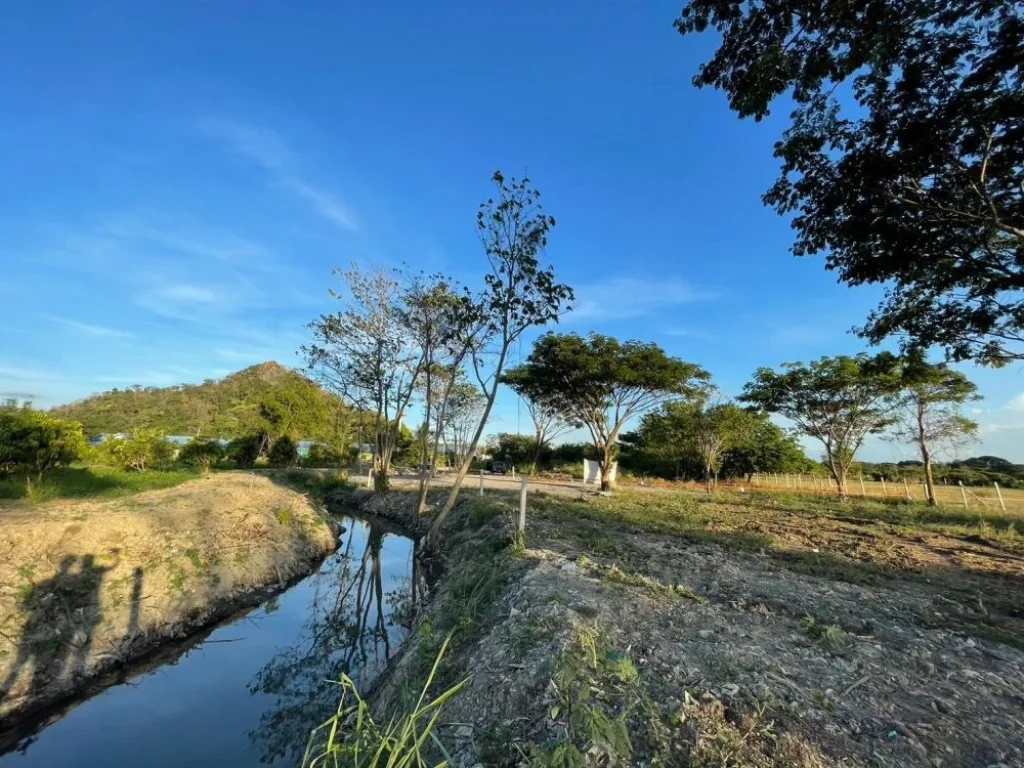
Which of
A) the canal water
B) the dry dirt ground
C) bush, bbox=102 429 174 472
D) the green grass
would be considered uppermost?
bush, bbox=102 429 174 472

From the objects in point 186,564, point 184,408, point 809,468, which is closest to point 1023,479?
point 809,468

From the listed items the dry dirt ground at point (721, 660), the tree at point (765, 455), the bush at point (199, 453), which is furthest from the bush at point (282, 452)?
the tree at point (765, 455)

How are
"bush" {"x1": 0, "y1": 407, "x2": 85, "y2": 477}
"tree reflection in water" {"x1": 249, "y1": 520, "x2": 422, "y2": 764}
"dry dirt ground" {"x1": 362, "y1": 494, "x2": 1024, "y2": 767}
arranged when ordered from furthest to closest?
"bush" {"x1": 0, "y1": 407, "x2": 85, "y2": 477} → "tree reflection in water" {"x1": 249, "y1": 520, "x2": 422, "y2": 764} → "dry dirt ground" {"x1": 362, "y1": 494, "x2": 1024, "y2": 767}

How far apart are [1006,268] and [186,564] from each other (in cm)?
1363

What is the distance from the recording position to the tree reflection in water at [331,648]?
4.71 meters

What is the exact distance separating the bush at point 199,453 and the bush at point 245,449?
1597 millimetres

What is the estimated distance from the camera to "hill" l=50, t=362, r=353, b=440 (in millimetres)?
33781

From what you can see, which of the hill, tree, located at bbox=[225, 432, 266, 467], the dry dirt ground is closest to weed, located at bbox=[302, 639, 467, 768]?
the dry dirt ground

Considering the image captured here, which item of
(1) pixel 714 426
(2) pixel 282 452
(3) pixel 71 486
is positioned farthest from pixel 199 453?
(1) pixel 714 426

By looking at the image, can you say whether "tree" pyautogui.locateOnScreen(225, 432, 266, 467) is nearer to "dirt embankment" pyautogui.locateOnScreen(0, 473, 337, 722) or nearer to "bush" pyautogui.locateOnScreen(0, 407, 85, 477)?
"bush" pyautogui.locateOnScreen(0, 407, 85, 477)

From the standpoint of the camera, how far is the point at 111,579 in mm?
6402

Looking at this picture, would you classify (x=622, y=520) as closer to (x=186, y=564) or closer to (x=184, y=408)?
(x=186, y=564)

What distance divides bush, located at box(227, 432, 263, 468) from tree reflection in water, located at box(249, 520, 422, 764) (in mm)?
22482

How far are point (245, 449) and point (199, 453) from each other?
3216mm
